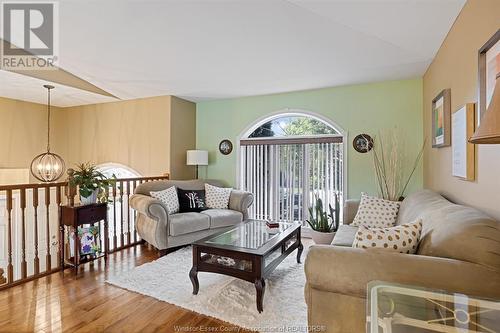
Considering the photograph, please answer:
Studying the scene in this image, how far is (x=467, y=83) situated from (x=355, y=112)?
219cm

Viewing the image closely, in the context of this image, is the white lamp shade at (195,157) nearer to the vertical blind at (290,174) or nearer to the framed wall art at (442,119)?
the vertical blind at (290,174)

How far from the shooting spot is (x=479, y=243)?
4.29 feet

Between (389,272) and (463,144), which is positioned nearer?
(389,272)

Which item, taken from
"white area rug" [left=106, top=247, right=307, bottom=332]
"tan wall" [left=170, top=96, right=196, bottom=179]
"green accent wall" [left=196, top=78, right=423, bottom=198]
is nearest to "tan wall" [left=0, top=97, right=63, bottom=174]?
"tan wall" [left=170, top=96, right=196, bottom=179]

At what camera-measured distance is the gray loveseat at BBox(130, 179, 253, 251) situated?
3.48 metres

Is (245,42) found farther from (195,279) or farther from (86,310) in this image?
(86,310)

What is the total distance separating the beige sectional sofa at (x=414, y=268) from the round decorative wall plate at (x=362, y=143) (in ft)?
8.68

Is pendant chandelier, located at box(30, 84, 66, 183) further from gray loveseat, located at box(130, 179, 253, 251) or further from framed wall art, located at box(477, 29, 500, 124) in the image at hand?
framed wall art, located at box(477, 29, 500, 124)

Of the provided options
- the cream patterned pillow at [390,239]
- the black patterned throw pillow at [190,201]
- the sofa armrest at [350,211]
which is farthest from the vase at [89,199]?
the sofa armrest at [350,211]

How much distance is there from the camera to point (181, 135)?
5.20 metres

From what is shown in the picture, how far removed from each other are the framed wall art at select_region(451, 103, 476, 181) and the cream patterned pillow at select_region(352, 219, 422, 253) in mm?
827

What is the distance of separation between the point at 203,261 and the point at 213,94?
323 centimetres

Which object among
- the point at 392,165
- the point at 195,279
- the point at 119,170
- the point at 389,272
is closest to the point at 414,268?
the point at 389,272

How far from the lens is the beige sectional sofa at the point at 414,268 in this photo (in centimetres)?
127
